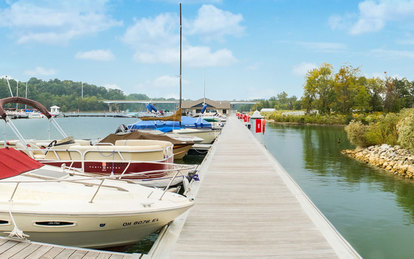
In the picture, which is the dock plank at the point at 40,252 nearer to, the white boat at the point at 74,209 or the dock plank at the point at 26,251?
the dock plank at the point at 26,251

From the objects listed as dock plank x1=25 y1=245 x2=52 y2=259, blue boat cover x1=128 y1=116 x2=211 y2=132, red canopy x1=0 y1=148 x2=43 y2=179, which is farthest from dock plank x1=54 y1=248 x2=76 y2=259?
blue boat cover x1=128 y1=116 x2=211 y2=132

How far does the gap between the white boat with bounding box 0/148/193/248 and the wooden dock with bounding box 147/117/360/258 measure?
0.48m

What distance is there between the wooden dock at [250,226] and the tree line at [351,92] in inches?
2127

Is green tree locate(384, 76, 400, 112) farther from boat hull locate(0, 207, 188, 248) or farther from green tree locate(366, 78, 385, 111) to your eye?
boat hull locate(0, 207, 188, 248)

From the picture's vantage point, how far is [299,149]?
2492 cm

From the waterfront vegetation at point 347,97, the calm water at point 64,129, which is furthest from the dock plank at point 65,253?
the waterfront vegetation at point 347,97

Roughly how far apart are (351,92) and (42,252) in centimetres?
6087

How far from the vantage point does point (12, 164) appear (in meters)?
5.98

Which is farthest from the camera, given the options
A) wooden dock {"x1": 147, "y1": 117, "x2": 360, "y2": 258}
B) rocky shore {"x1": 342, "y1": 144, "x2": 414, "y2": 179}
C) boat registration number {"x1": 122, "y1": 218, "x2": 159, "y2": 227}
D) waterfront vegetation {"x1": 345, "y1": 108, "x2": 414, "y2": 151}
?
waterfront vegetation {"x1": 345, "y1": 108, "x2": 414, "y2": 151}

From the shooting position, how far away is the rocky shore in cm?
1545

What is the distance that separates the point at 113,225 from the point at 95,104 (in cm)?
15622

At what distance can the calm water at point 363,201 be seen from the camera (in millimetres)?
8148

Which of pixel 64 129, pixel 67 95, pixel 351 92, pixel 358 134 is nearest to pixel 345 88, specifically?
pixel 351 92

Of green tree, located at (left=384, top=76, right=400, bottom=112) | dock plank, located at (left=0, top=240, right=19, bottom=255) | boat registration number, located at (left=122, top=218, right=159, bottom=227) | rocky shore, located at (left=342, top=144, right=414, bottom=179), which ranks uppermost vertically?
green tree, located at (left=384, top=76, right=400, bottom=112)
